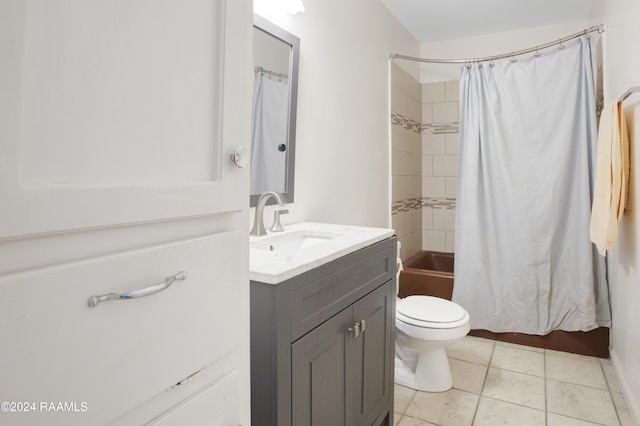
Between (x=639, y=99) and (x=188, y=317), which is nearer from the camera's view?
(x=188, y=317)

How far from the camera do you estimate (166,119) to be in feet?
1.82

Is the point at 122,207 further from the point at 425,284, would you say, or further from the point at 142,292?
the point at 425,284

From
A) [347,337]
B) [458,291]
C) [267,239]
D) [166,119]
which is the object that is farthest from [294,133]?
[458,291]

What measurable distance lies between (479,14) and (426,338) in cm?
252

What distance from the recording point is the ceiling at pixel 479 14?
2794 millimetres

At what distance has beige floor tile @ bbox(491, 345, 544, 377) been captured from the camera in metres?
2.35

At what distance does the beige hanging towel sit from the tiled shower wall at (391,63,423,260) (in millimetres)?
1340

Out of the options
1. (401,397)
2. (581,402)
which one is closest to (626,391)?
(581,402)

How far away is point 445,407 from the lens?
1.96 metres

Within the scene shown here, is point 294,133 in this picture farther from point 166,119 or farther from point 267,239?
point 166,119

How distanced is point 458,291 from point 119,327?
108 inches

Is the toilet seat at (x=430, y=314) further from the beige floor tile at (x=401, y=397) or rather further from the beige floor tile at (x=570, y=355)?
the beige floor tile at (x=570, y=355)

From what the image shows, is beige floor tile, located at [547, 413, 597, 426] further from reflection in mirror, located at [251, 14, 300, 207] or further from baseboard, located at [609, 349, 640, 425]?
reflection in mirror, located at [251, 14, 300, 207]

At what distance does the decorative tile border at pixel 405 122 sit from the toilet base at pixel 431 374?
5.61 ft
